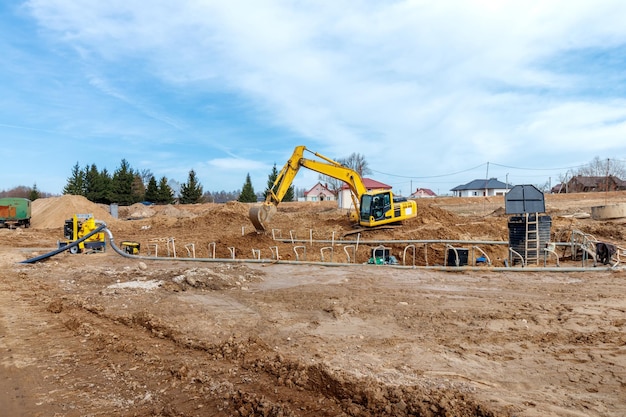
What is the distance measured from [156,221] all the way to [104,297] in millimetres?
25873

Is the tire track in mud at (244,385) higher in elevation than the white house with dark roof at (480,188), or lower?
lower

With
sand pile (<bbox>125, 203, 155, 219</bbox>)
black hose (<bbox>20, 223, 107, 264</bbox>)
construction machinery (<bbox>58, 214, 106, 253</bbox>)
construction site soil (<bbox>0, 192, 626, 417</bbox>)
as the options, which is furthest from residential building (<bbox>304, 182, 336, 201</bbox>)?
construction site soil (<bbox>0, 192, 626, 417</bbox>)

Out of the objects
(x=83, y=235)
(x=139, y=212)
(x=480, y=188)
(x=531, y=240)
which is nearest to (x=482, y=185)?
(x=480, y=188)

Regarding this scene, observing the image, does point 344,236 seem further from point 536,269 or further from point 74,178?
point 74,178

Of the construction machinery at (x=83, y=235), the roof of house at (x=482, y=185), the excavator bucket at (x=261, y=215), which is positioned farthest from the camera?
the roof of house at (x=482, y=185)

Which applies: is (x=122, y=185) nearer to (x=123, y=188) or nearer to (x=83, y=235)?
(x=123, y=188)

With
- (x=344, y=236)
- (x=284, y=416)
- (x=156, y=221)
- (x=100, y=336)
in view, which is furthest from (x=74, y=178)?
(x=284, y=416)

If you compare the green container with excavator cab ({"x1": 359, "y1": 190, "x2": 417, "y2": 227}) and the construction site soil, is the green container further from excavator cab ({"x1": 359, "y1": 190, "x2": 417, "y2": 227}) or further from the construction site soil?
excavator cab ({"x1": 359, "y1": 190, "x2": 417, "y2": 227})

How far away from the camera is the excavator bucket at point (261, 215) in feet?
68.1

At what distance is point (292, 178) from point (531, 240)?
12.4m

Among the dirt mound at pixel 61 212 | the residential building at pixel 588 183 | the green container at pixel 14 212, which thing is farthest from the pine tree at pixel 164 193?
the residential building at pixel 588 183

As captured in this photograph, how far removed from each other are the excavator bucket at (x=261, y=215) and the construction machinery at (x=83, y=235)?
6605 mm

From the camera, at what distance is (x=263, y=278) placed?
11914mm

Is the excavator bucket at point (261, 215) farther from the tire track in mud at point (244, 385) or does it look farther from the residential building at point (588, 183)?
the residential building at point (588, 183)
